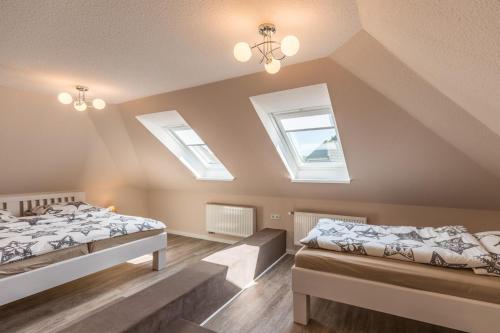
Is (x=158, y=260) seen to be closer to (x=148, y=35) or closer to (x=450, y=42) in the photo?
(x=148, y=35)

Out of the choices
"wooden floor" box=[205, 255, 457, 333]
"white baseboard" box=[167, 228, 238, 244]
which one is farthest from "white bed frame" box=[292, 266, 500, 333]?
"white baseboard" box=[167, 228, 238, 244]

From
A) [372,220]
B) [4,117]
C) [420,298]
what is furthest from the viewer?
[372,220]

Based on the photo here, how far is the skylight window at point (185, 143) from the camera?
3742 mm

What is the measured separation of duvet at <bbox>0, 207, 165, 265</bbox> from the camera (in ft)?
7.47

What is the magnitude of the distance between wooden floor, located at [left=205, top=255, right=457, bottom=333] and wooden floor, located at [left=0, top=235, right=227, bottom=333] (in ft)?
4.01

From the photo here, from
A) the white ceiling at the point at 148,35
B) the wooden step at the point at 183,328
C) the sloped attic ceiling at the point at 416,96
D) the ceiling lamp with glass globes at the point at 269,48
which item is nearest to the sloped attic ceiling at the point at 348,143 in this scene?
the sloped attic ceiling at the point at 416,96

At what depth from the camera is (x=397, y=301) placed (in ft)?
6.16

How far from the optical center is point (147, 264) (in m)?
3.59

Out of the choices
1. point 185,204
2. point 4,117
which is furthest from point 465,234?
point 4,117

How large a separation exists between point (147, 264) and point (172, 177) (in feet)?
5.42

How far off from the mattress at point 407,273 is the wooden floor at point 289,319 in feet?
1.70

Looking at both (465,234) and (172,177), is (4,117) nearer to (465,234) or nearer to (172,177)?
(172,177)

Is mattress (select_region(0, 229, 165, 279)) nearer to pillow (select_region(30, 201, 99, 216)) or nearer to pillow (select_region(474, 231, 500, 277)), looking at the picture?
pillow (select_region(30, 201, 99, 216))

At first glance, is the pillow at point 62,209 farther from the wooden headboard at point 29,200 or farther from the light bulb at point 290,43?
the light bulb at point 290,43
